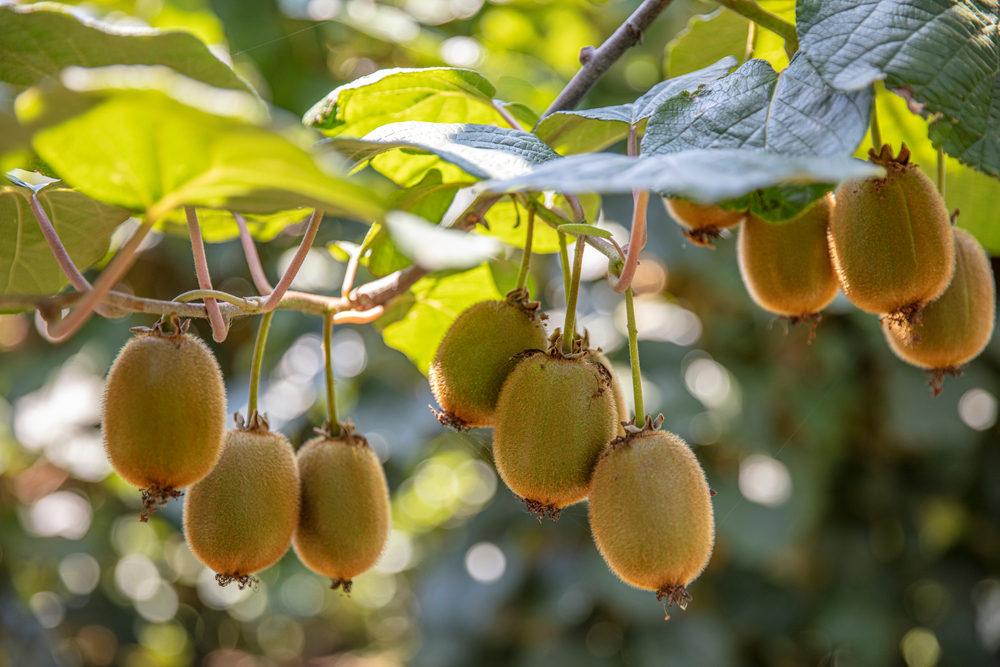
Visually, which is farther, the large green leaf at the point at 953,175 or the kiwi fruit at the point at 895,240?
the large green leaf at the point at 953,175

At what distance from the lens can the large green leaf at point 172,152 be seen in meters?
0.36

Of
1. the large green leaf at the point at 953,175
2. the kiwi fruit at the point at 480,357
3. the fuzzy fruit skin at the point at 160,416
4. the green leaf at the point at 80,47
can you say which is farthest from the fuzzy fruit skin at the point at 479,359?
the large green leaf at the point at 953,175

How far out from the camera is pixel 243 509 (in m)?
0.65

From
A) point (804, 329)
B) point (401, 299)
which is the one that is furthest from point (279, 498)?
point (804, 329)

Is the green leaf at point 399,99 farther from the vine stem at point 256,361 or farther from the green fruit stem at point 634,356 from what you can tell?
the green fruit stem at point 634,356

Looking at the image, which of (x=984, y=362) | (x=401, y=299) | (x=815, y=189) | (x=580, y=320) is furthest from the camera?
(x=580, y=320)

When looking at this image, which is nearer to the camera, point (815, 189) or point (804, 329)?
point (815, 189)

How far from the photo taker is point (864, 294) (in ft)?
2.08

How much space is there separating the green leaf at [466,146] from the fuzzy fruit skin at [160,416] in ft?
0.77

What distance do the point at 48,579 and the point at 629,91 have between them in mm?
2696

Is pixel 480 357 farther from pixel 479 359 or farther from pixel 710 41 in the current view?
pixel 710 41

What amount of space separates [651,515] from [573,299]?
0.63 feet

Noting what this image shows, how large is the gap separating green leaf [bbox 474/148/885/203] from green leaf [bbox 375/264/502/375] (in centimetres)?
46

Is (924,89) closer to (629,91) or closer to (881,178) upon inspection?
(881,178)
